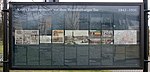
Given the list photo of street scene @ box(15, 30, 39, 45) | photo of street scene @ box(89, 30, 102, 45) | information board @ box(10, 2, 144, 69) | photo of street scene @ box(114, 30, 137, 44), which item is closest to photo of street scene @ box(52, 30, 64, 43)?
information board @ box(10, 2, 144, 69)

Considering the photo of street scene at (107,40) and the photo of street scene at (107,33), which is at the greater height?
the photo of street scene at (107,33)

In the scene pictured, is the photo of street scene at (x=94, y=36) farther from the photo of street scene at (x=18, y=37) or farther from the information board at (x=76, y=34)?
the photo of street scene at (x=18, y=37)

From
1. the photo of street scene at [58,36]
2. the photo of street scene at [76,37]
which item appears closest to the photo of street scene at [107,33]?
the photo of street scene at [76,37]

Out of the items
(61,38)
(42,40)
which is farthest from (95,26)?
(42,40)

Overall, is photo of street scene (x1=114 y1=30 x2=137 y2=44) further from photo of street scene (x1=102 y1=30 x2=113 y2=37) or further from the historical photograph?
the historical photograph

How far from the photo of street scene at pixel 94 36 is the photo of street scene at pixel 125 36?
10.5 inches

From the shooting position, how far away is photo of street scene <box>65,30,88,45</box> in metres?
4.27

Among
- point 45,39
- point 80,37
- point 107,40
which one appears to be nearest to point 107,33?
point 107,40

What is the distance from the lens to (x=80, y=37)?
4.27 metres

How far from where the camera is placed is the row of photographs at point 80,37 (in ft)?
14.0

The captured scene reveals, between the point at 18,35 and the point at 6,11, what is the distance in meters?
0.44

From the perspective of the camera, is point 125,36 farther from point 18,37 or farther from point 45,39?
point 18,37

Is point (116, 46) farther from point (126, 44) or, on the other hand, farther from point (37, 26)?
point (37, 26)

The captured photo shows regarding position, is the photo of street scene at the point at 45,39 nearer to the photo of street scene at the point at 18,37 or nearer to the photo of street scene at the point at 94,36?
the photo of street scene at the point at 18,37
